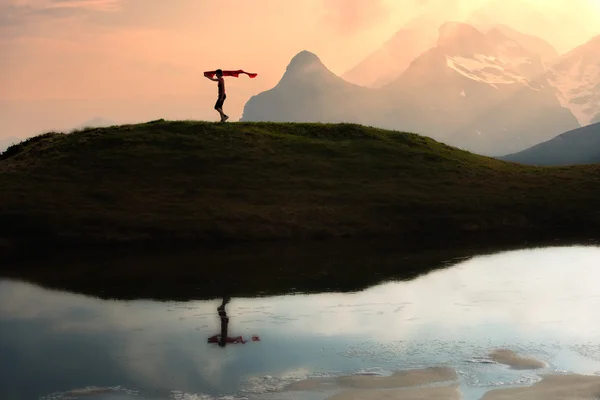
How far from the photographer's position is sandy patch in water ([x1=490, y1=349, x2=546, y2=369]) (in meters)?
18.3

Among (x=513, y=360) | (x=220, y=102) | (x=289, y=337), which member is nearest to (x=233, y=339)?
(x=289, y=337)

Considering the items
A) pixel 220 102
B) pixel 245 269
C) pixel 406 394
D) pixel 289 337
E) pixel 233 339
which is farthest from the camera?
pixel 220 102

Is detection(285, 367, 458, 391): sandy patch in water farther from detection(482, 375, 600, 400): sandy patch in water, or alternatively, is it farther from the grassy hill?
the grassy hill

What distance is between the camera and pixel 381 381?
17.0 metres

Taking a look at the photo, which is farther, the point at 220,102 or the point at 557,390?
the point at 220,102

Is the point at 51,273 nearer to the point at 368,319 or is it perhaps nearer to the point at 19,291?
the point at 19,291

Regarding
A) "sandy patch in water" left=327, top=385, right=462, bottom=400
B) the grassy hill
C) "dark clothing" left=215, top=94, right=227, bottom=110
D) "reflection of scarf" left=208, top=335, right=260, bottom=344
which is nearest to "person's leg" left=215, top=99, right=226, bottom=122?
"dark clothing" left=215, top=94, right=227, bottom=110

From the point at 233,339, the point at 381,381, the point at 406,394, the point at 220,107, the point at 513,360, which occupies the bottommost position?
the point at 406,394

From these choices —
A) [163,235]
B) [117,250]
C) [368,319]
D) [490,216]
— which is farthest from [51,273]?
[490,216]

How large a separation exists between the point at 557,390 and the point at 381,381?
3.85m

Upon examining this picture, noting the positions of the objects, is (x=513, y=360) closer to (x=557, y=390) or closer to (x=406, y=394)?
(x=557, y=390)

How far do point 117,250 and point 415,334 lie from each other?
24.6 metres

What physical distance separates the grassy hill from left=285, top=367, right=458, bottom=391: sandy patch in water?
2871 centimetres

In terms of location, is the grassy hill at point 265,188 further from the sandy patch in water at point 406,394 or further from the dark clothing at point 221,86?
the sandy patch in water at point 406,394
